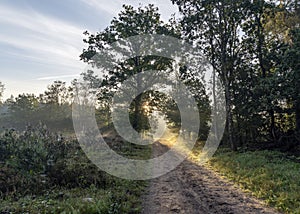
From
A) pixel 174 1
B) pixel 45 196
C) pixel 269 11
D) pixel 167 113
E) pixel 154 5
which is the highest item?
pixel 154 5

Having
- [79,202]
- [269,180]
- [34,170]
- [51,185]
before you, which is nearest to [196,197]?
[269,180]

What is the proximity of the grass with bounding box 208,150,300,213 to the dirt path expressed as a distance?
403 millimetres

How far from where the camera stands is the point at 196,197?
22.4 ft

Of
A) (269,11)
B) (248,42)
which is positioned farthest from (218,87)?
(269,11)

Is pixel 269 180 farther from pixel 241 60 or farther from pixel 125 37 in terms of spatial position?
pixel 125 37

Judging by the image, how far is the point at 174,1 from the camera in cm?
1767

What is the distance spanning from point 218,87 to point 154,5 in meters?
10.7

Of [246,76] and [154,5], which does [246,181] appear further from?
[154,5]

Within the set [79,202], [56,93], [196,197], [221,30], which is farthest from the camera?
[56,93]

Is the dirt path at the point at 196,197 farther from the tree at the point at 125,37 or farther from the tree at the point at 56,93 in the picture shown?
the tree at the point at 56,93

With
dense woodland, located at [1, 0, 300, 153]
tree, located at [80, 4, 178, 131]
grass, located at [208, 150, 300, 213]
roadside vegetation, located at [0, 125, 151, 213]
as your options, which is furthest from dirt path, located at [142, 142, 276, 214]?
tree, located at [80, 4, 178, 131]

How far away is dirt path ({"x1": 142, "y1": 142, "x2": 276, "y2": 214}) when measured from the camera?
19.5ft

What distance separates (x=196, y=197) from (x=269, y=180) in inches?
118

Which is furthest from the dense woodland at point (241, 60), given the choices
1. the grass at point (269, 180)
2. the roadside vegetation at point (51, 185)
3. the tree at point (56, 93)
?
the tree at point (56, 93)
